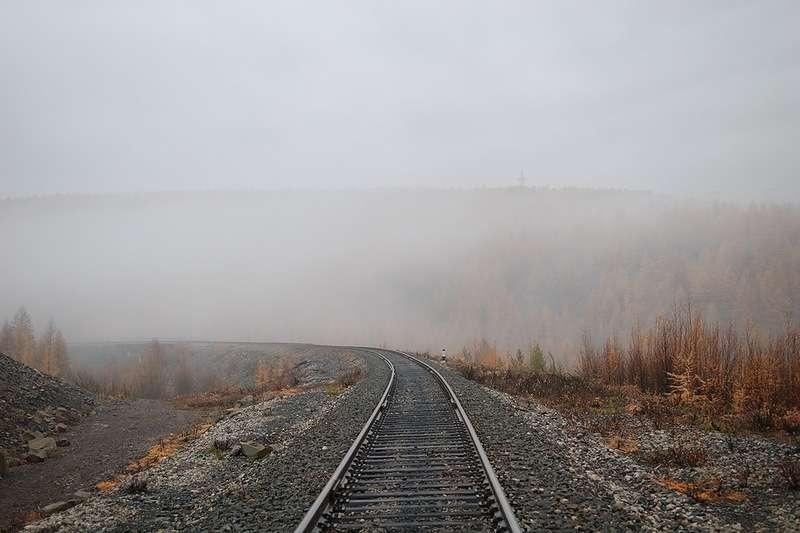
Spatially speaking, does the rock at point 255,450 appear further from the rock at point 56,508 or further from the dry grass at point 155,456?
the rock at point 56,508

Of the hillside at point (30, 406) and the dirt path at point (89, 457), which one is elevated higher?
the hillside at point (30, 406)

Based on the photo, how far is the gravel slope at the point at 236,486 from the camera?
20.9 ft

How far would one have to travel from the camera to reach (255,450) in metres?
9.93

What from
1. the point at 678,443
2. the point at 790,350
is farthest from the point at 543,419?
the point at 790,350

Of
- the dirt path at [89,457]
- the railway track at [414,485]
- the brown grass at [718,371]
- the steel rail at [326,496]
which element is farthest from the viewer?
the dirt path at [89,457]

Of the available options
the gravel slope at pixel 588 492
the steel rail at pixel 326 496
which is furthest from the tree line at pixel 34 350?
the gravel slope at pixel 588 492

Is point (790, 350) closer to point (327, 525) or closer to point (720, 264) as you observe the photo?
point (327, 525)

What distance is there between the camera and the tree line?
43781mm

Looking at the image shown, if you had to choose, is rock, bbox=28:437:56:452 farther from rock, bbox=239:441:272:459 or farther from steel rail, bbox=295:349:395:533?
steel rail, bbox=295:349:395:533

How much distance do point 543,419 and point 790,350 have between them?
5.39m

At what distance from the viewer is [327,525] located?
5.41 m

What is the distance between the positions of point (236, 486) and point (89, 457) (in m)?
10.4

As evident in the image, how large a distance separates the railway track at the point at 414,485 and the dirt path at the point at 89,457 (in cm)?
627

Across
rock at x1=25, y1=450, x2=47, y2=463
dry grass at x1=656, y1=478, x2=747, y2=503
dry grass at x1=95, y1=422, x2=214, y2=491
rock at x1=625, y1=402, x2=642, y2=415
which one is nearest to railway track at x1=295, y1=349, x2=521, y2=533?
dry grass at x1=656, y1=478, x2=747, y2=503
